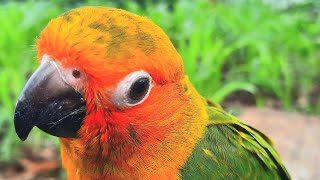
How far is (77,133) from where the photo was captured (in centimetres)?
139

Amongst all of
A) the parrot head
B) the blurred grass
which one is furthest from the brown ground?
the parrot head

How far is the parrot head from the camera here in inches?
51.8

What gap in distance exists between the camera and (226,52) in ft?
12.5

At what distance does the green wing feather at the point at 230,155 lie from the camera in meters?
1.62

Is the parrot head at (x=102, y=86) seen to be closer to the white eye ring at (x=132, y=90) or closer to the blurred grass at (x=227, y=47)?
the white eye ring at (x=132, y=90)

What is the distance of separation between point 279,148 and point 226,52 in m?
1.00

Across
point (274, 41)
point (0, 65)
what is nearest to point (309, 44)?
point (274, 41)

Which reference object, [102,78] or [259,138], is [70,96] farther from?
[259,138]

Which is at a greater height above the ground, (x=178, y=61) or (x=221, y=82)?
(x=221, y=82)

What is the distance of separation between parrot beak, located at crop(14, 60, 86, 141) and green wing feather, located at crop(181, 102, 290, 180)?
0.39m

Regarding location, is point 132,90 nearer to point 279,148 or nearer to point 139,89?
point 139,89

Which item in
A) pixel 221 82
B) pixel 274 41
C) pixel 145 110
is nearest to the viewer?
pixel 145 110

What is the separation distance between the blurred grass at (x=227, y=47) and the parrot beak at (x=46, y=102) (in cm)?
213

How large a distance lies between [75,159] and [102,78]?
0.28 m
